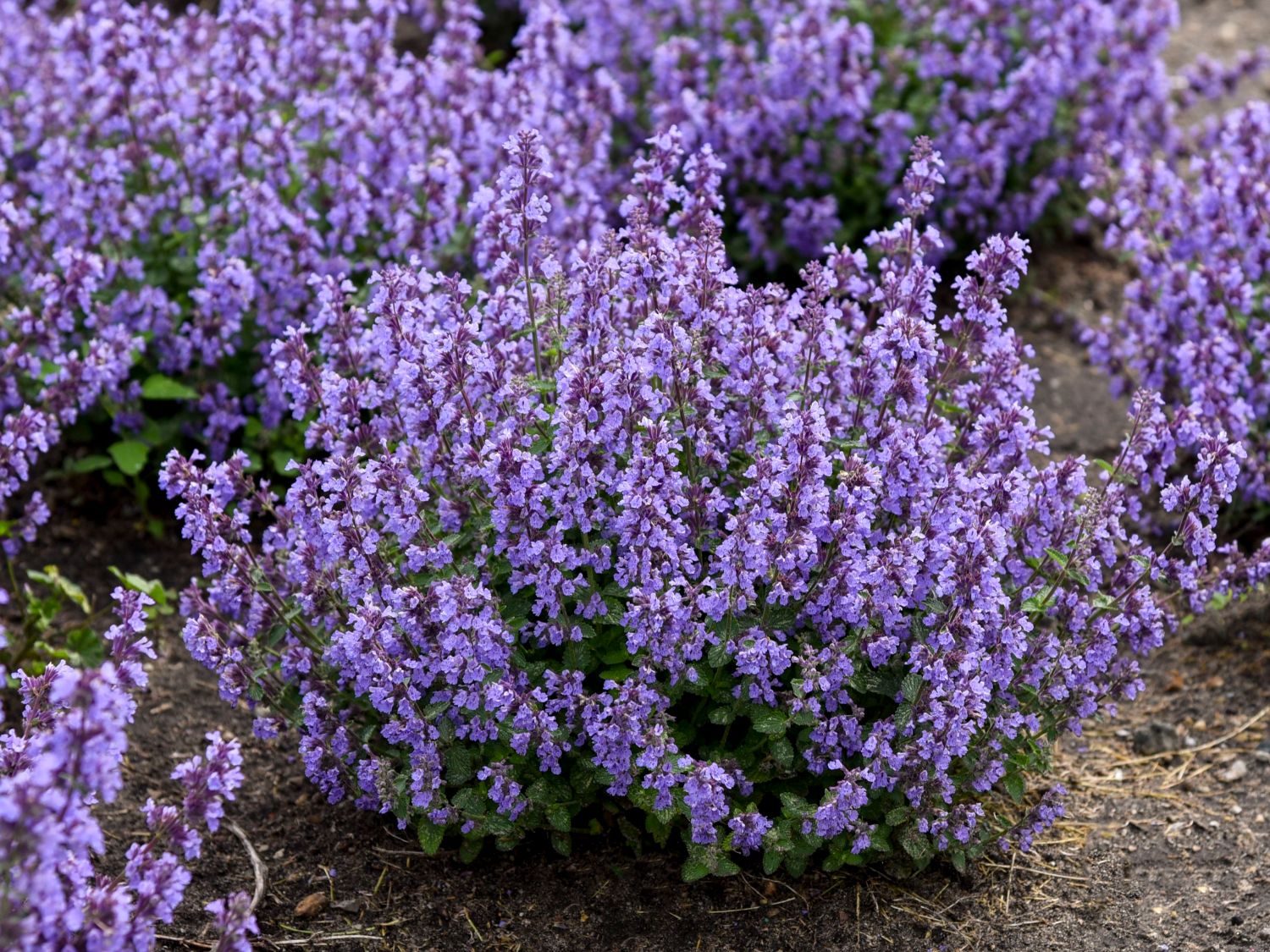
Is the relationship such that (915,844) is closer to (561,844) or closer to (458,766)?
(561,844)

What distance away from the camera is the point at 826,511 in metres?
3.24

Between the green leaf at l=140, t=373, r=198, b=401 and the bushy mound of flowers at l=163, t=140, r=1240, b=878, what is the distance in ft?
4.25

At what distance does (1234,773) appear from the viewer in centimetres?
424

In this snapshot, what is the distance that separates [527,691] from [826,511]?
2.56 feet

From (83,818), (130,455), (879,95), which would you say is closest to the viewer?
(83,818)

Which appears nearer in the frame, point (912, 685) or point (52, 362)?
point (912, 685)

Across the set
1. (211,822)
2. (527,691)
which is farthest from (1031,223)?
(211,822)

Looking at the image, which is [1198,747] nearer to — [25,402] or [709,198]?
[709,198]

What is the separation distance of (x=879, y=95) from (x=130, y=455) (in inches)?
138

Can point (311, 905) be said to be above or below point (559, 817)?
below

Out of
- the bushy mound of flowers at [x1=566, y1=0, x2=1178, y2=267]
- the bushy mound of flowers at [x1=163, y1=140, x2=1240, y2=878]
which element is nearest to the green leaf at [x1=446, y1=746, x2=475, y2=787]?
the bushy mound of flowers at [x1=163, y1=140, x2=1240, y2=878]

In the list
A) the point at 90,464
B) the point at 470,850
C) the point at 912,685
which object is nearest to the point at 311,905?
the point at 470,850

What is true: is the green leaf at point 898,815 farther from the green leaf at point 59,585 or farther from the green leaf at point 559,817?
the green leaf at point 59,585

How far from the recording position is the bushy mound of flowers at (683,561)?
3219 millimetres
